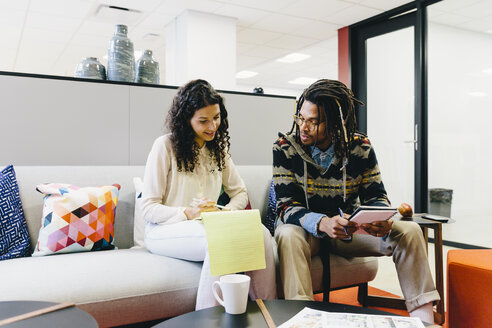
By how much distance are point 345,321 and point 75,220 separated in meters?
1.17

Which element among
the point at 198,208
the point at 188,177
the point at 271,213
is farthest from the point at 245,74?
the point at 198,208

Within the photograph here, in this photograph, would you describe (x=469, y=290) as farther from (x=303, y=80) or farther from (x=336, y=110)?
(x=303, y=80)

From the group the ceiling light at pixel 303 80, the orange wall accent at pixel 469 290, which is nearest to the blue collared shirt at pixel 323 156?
the orange wall accent at pixel 469 290

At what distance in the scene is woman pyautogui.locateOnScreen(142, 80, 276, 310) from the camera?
1.50m

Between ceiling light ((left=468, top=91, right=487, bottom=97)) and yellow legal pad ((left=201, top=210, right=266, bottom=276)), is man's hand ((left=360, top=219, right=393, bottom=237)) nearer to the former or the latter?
yellow legal pad ((left=201, top=210, right=266, bottom=276))

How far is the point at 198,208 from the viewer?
61.5 inches

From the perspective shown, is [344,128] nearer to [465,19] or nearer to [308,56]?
[465,19]

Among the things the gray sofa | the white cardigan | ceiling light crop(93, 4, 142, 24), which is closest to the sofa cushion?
Result: the gray sofa

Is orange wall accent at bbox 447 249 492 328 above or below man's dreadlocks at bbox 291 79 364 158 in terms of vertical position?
below

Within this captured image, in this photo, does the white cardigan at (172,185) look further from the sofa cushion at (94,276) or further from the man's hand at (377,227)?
the man's hand at (377,227)

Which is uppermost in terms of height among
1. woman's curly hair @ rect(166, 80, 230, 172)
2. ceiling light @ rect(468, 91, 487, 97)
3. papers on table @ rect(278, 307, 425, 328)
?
ceiling light @ rect(468, 91, 487, 97)

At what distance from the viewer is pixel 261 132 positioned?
2.73m

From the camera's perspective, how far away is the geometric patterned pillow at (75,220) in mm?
1546

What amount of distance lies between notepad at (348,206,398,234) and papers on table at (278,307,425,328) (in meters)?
0.35
